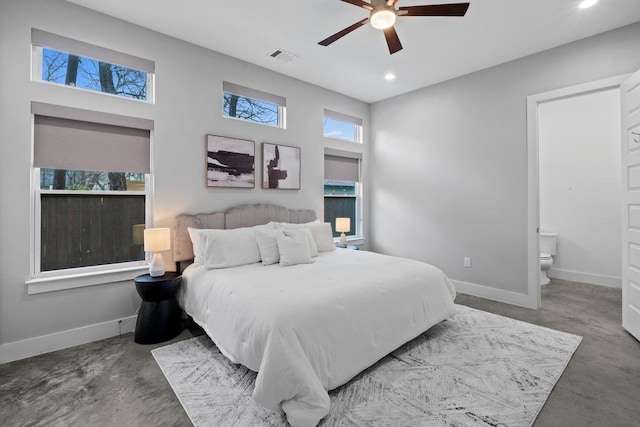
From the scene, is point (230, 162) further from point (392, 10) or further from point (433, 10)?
point (433, 10)

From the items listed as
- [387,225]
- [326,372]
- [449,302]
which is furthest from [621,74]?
[326,372]

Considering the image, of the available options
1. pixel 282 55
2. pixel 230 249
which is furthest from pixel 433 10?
pixel 230 249

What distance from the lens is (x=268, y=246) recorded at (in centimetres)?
309

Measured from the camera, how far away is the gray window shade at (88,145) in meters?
2.56

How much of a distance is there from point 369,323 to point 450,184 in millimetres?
2928

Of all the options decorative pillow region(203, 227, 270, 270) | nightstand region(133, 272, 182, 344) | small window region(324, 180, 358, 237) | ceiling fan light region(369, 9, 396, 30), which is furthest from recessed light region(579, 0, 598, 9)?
nightstand region(133, 272, 182, 344)

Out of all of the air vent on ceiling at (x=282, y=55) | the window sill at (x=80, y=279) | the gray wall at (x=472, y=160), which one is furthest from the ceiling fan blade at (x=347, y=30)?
the window sill at (x=80, y=279)

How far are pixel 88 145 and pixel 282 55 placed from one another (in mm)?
2253

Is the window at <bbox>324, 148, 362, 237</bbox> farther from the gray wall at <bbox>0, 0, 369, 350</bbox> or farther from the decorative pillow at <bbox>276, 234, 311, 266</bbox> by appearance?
the decorative pillow at <bbox>276, 234, 311, 266</bbox>

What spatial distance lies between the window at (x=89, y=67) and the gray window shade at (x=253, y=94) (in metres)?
0.83

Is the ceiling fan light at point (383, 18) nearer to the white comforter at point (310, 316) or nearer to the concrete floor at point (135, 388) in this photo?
the white comforter at point (310, 316)

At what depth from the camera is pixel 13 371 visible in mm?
2242

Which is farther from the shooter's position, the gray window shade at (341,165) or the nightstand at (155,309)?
the gray window shade at (341,165)

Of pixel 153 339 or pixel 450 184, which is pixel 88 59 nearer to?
pixel 153 339
